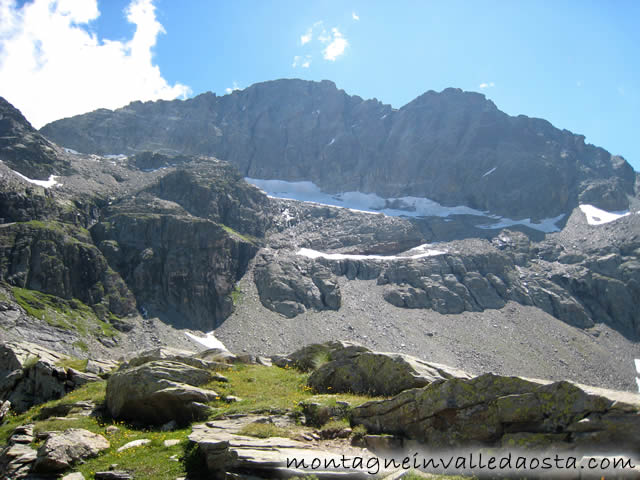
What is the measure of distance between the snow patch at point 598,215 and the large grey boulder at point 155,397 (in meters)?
173

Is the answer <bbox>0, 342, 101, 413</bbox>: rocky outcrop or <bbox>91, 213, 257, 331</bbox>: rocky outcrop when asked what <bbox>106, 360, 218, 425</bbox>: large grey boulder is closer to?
<bbox>0, 342, 101, 413</bbox>: rocky outcrop

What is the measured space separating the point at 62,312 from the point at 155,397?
268 ft

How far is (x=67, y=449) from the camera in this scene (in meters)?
11.9

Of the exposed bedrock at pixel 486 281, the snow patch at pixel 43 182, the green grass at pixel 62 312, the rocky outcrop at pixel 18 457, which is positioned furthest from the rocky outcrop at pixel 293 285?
the rocky outcrop at pixel 18 457

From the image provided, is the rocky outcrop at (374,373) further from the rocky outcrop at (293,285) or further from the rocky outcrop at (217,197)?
the rocky outcrop at (217,197)

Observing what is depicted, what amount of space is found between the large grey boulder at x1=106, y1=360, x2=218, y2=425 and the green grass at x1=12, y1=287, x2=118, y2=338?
7355 cm

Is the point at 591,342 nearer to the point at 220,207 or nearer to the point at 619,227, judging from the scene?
the point at 619,227

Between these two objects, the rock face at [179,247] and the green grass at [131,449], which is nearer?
the green grass at [131,449]

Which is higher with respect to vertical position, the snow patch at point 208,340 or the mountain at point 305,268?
the mountain at point 305,268

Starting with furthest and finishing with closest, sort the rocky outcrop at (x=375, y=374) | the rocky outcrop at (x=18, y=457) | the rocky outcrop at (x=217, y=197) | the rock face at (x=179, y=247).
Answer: the rocky outcrop at (x=217, y=197), the rock face at (x=179, y=247), the rocky outcrop at (x=375, y=374), the rocky outcrop at (x=18, y=457)

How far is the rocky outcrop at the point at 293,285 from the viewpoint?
347 feet

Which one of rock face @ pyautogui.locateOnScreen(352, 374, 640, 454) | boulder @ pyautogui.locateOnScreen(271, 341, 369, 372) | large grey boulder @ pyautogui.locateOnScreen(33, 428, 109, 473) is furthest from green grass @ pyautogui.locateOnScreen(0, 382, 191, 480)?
boulder @ pyautogui.locateOnScreen(271, 341, 369, 372)

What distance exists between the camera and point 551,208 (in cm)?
16775

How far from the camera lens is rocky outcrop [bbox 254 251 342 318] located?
4168 inches
